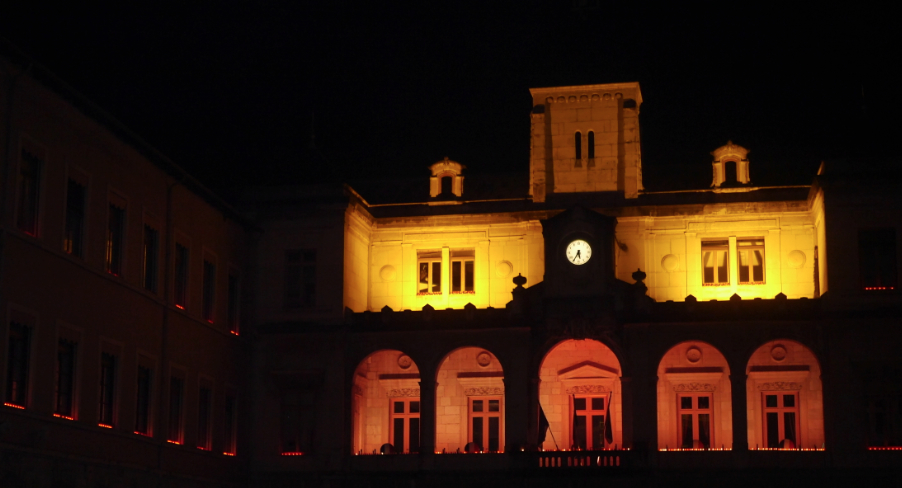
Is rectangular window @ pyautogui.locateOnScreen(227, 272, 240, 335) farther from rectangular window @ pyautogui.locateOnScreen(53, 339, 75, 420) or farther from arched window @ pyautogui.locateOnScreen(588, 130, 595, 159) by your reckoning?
arched window @ pyautogui.locateOnScreen(588, 130, 595, 159)

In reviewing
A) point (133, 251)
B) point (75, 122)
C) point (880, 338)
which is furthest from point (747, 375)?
point (75, 122)

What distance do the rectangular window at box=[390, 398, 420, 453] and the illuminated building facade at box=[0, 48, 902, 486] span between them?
2.7 inches

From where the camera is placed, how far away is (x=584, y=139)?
156ft

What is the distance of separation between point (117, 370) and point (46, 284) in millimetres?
4628

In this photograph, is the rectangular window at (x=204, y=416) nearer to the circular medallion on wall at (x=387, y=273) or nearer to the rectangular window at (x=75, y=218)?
the circular medallion on wall at (x=387, y=273)

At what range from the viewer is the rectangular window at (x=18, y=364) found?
30.5 m

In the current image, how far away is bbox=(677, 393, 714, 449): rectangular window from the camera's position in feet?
146

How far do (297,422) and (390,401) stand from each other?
12.5ft

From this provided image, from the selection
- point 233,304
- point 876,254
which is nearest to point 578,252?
point 876,254

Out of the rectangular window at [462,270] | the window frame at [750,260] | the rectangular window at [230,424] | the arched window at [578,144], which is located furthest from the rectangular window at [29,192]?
the window frame at [750,260]

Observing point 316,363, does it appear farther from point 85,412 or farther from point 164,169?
point 85,412

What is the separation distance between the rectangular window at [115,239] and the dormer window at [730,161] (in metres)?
20.6

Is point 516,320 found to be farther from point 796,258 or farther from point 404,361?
point 796,258

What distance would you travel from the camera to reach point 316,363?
4481 cm
